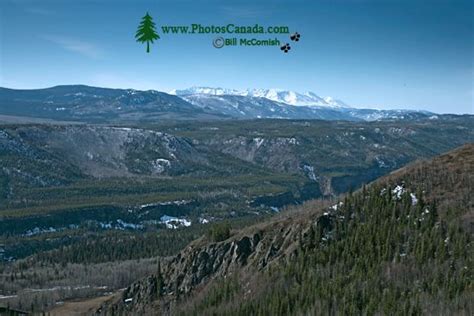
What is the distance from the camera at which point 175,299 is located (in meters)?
173

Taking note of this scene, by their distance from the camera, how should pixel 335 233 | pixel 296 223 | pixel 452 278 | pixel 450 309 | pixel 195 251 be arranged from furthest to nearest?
pixel 195 251 < pixel 296 223 < pixel 335 233 < pixel 452 278 < pixel 450 309

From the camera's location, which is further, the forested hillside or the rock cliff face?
the rock cliff face

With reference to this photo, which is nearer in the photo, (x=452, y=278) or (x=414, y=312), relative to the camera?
(x=414, y=312)

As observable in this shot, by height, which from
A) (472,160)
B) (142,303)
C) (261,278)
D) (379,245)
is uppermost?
(472,160)

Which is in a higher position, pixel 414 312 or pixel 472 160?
pixel 472 160

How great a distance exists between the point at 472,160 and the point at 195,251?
3660 inches

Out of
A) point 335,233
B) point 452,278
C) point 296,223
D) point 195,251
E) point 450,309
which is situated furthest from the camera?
point 195,251

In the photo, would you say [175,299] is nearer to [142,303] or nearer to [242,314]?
[142,303]

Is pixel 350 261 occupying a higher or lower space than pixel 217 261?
higher

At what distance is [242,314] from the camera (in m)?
142

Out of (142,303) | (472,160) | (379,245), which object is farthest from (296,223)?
(472,160)

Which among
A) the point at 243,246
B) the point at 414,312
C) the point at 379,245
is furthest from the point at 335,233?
the point at 414,312

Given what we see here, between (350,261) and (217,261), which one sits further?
(217,261)

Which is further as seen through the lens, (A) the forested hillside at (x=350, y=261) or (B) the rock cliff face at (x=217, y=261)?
(B) the rock cliff face at (x=217, y=261)
